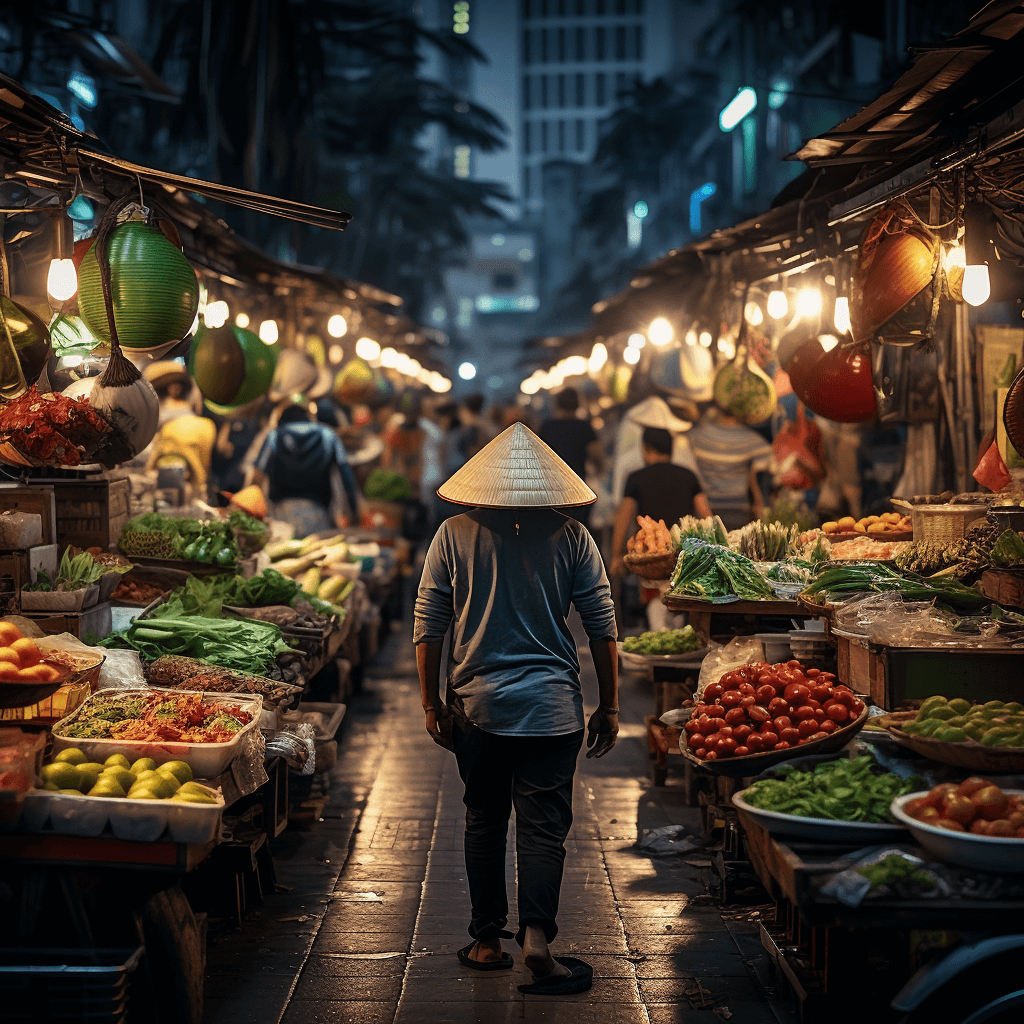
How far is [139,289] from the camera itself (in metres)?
5.30

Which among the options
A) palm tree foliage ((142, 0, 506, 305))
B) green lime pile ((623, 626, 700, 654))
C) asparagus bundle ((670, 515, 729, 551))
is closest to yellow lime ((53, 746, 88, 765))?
green lime pile ((623, 626, 700, 654))

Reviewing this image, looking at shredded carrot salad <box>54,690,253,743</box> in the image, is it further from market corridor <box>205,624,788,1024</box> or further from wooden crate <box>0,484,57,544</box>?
wooden crate <box>0,484,57,544</box>

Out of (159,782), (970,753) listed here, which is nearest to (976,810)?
(970,753)

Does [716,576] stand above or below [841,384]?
below

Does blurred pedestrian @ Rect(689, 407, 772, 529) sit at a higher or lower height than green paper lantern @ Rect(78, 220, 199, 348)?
lower

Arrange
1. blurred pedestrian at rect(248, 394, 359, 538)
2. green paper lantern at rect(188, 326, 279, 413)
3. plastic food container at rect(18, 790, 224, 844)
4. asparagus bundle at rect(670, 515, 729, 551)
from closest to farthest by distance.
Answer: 1. plastic food container at rect(18, 790, 224, 844)
2. asparagus bundle at rect(670, 515, 729, 551)
3. green paper lantern at rect(188, 326, 279, 413)
4. blurred pedestrian at rect(248, 394, 359, 538)

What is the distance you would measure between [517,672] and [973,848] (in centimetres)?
181

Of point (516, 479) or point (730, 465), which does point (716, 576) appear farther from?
point (730, 465)

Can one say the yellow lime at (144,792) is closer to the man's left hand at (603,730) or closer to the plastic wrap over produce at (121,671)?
the plastic wrap over produce at (121,671)

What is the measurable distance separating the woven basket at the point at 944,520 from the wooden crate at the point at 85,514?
4.93 m

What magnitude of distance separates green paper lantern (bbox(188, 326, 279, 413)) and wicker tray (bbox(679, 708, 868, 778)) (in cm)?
538

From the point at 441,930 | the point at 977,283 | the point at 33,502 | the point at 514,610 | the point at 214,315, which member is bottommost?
the point at 441,930

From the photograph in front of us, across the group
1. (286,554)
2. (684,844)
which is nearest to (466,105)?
(286,554)

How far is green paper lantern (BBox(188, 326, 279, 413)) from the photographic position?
8.30 meters
